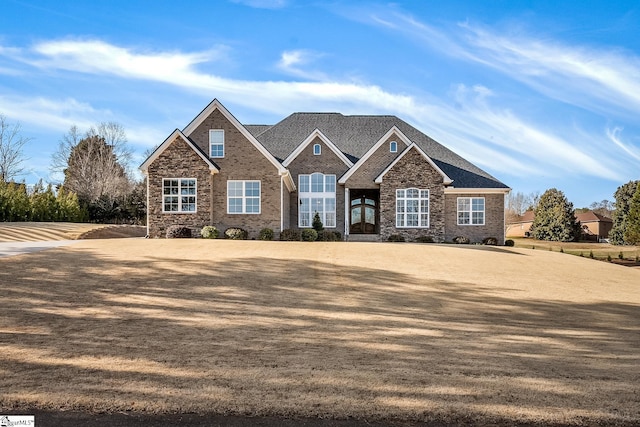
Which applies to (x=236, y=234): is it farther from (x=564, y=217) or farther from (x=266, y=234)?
(x=564, y=217)

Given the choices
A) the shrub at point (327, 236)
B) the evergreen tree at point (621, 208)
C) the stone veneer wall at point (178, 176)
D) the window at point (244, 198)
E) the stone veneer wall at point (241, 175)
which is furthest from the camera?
the evergreen tree at point (621, 208)

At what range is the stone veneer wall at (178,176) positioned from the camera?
28422mm

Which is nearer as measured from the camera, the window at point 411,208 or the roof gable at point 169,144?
the roof gable at point 169,144

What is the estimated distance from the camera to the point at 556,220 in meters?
52.5

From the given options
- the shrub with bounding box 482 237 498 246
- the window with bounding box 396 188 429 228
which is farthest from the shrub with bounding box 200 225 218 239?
the shrub with bounding box 482 237 498 246

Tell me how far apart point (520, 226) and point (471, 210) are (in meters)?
43.8

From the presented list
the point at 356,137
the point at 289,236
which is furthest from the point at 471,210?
the point at 289,236

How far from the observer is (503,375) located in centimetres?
773

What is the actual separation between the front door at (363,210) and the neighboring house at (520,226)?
4350 cm

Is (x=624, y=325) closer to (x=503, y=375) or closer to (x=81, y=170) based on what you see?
(x=503, y=375)

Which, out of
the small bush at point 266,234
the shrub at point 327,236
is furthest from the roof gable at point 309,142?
the small bush at point 266,234

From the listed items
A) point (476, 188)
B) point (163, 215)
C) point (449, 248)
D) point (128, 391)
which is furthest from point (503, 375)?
point (476, 188)

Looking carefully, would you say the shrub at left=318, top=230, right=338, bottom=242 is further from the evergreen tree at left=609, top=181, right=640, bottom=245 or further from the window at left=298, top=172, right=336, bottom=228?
the evergreen tree at left=609, top=181, right=640, bottom=245

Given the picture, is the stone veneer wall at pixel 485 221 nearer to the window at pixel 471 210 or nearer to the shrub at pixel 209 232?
the window at pixel 471 210
